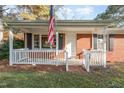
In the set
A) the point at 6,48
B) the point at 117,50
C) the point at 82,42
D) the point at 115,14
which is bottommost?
the point at 117,50

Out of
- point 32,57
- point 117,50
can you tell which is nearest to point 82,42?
point 117,50

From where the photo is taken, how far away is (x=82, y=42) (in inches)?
774

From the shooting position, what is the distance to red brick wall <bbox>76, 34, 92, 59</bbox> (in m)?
19.6

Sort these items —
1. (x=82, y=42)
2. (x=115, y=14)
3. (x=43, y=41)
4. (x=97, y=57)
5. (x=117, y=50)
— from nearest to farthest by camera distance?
(x=97, y=57) < (x=43, y=41) < (x=82, y=42) < (x=117, y=50) < (x=115, y=14)

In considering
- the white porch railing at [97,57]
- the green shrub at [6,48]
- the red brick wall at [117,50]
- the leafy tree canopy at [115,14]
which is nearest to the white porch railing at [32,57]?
the white porch railing at [97,57]

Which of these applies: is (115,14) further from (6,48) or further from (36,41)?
(36,41)

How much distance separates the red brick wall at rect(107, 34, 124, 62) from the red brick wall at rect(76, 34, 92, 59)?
1.98 meters

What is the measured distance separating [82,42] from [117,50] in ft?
11.0

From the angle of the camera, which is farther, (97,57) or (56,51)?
(97,57)

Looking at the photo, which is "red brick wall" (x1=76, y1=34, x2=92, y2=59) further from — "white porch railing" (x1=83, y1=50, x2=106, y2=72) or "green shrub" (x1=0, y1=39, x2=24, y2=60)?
"green shrub" (x1=0, y1=39, x2=24, y2=60)

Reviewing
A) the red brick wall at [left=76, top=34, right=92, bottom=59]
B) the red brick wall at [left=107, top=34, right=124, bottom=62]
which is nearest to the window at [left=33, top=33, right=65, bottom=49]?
the red brick wall at [left=76, top=34, right=92, bottom=59]
